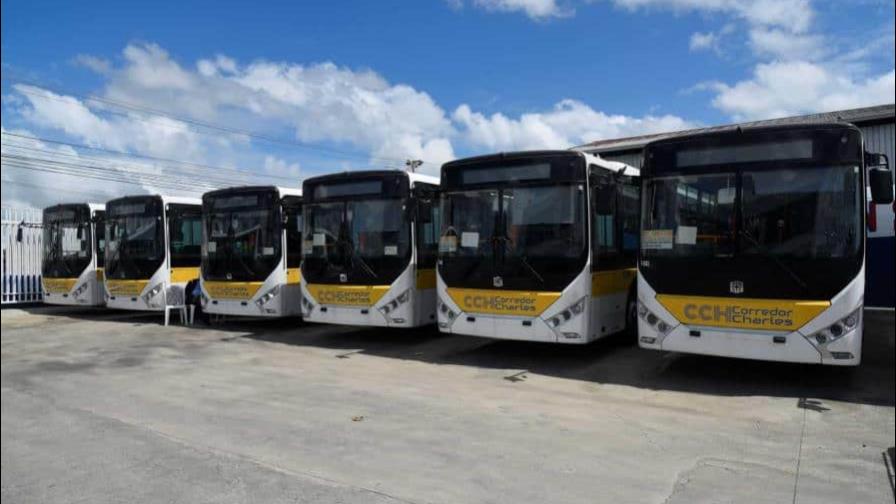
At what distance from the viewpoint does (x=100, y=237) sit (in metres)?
17.2

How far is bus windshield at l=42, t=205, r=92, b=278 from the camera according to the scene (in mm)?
17250

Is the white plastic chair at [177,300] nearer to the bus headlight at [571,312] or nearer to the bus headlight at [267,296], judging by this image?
the bus headlight at [267,296]

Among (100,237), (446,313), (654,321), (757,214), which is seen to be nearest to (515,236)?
(446,313)

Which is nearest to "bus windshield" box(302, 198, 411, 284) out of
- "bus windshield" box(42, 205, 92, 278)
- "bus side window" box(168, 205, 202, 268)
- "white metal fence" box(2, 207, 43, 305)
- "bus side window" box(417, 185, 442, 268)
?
"bus side window" box(417, 185, 442, 268)

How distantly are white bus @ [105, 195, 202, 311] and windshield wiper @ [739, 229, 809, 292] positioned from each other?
42.5 feet

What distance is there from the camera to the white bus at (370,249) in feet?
37.2

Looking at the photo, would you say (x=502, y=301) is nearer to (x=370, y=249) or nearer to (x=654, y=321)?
(x=654, y=321)

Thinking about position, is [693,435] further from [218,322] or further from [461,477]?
[218,322]

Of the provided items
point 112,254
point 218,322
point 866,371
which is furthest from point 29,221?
point 866,371

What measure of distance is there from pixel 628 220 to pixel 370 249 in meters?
4.48

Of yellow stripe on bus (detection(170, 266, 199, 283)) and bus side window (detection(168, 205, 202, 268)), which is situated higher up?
bus side window (detection(168, 205, 202, 268))

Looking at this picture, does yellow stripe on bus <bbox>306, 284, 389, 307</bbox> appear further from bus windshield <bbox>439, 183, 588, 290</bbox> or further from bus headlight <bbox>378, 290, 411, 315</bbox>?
bus windshield <bbox>439, 183, 588, 290</bbox>

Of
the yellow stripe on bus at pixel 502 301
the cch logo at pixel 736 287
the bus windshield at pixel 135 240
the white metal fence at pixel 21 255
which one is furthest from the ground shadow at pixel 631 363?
the white metal fence at pixel 21 255

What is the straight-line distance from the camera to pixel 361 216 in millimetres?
11781
